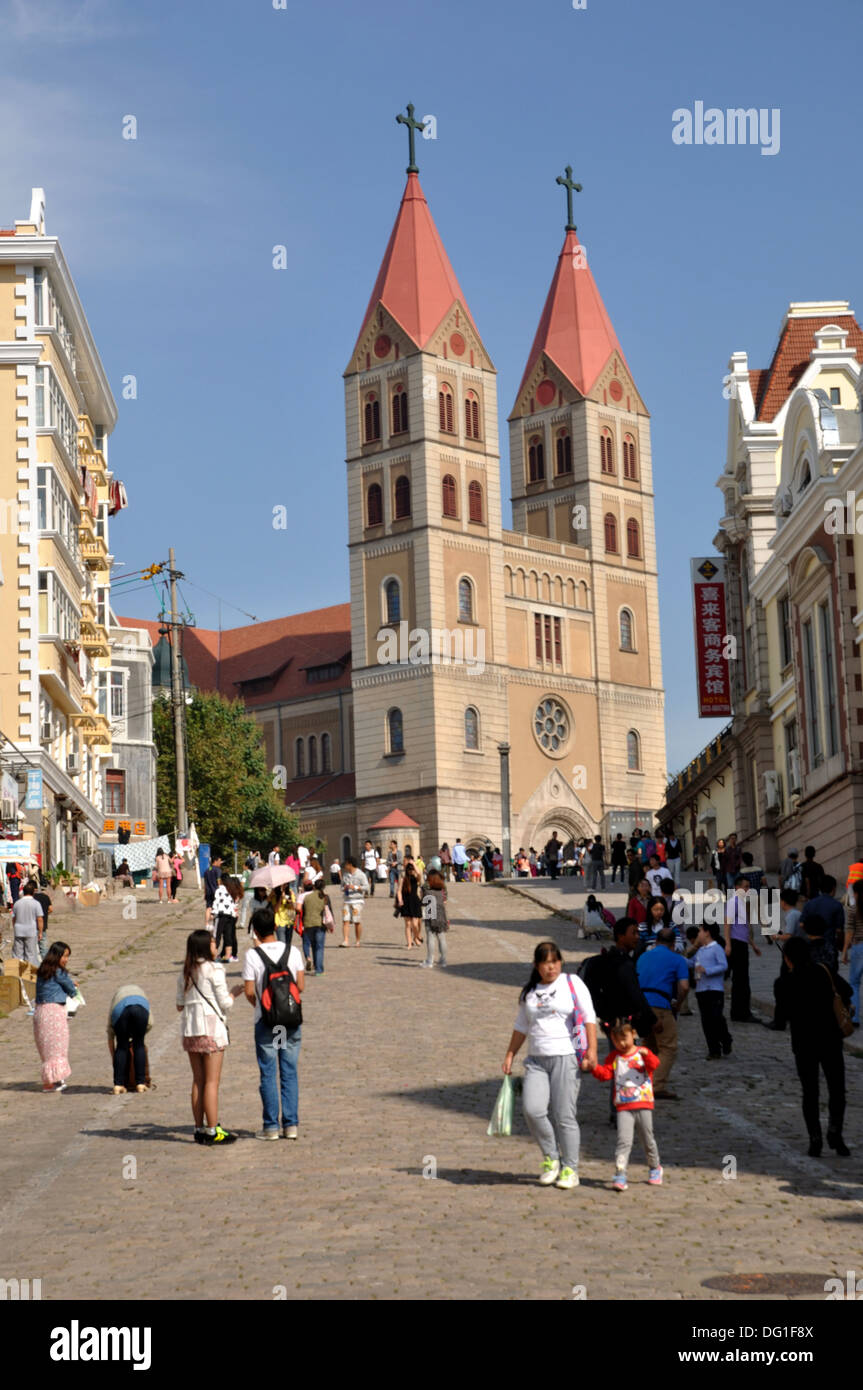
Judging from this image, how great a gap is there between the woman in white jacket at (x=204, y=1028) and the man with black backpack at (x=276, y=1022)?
→ 245 mm

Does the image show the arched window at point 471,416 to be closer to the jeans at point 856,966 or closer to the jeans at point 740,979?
the jeans at point 740,979

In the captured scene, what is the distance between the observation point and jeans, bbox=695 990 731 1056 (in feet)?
62.0

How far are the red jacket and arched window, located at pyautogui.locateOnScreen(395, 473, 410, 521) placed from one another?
83.7 m

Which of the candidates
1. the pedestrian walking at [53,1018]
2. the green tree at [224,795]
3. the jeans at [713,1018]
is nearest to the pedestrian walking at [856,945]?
the jeans at [713,1018]

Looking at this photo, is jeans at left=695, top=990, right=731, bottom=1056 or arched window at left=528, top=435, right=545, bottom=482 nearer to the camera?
jeans at left=695, top=990, right=731, bottom=1056

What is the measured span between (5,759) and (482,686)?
50451 mm

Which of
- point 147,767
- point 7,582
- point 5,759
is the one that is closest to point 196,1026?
point 5,759

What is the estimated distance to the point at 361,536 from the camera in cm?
9725

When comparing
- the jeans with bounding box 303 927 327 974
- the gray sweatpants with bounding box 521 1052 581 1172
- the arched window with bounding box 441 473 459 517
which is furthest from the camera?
the arched window with bounding box 441 473 459 517

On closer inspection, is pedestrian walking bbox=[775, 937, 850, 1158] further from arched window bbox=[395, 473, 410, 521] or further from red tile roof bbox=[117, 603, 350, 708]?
red tile roof bbox=[117, 603, 350, 708]

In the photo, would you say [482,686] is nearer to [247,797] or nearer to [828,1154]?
[247,797]

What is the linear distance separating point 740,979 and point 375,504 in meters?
77.0

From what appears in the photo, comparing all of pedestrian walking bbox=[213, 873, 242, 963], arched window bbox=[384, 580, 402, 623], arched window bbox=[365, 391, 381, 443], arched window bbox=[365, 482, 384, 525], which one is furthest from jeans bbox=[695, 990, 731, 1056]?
arched window bbox=[365, 391, 381, 443]

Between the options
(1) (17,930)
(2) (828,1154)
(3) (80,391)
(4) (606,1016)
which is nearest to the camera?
(2) (828,1154)
